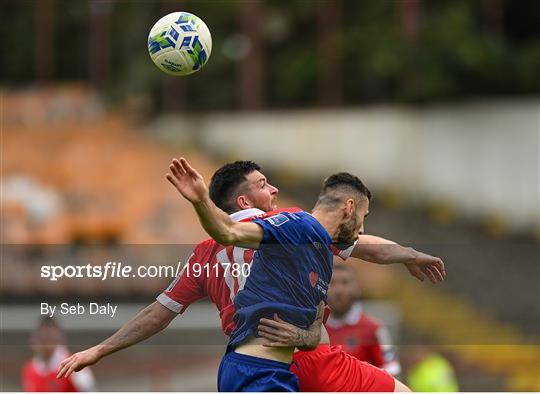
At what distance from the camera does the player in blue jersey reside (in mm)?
5262

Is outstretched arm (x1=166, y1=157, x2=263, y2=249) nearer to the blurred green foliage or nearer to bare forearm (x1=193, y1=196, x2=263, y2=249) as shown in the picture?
bare forearm (x1=193, y1=196, x2=263, y2=249)

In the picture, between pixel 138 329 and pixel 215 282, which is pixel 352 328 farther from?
pixel 138 329

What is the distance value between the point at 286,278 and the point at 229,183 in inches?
24.5

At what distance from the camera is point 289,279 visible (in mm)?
5398

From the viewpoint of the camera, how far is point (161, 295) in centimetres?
582

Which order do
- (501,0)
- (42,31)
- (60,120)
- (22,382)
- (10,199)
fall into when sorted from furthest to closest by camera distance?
(42,31) → (60,120) → (501,0) → (10,199) → (22,382)

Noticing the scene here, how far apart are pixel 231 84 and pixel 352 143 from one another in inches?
124

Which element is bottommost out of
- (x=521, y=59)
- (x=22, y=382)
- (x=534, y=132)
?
(x=22, y=382)

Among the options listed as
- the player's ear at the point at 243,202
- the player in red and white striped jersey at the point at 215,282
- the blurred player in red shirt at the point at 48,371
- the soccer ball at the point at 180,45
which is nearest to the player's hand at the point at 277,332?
the player in red and white striped jersey at the point at 215,282

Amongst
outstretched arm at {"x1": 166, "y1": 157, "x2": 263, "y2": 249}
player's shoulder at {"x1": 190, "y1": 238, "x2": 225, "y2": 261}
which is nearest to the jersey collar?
player's shoulder at {"x1": 190, "y1": 238, "x2": 225, "y2": 261}

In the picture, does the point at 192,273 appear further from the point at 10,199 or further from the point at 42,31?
the point at 42,31

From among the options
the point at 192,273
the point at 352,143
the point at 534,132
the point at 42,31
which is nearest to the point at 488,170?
the point at 534,132

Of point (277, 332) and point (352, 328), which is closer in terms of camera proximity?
point (277, 332)

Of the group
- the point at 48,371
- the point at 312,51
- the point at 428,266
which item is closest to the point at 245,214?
the point at 428,266
